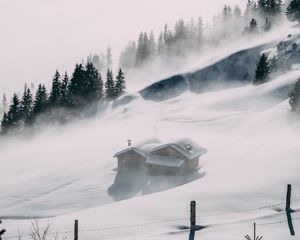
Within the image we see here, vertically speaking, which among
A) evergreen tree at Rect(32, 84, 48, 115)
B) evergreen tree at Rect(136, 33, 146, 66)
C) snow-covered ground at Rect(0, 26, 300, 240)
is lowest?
snow-covered ground at Rect(0, 26, 300, 240)

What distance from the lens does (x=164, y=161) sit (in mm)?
49438

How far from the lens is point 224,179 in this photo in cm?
3631

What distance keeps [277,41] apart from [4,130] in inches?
2647

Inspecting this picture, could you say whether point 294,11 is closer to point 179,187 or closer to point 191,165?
point 191,165

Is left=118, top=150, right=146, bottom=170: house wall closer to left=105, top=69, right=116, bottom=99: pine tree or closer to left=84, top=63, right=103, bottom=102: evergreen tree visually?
left=84, top=63, right=103, bottom=102: evergreen tree

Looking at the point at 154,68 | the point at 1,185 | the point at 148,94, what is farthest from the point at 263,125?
the point at 154,68

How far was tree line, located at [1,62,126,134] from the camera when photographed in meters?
94.3

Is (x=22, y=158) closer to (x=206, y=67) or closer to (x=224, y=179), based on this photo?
(x=224, y=179)

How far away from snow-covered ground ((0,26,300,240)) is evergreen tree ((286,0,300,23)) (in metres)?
29.7

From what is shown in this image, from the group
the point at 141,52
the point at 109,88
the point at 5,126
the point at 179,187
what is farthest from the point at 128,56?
the point at 179,187

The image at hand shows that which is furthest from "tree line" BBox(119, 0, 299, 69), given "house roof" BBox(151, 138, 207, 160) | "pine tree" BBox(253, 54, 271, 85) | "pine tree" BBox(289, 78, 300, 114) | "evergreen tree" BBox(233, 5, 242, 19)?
"house roof" BBox(151, 138, 207, 160)

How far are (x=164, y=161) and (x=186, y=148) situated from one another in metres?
3.14

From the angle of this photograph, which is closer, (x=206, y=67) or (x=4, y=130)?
(x=4, y=130)

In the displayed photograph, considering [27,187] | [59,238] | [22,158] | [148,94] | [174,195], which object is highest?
[148,94]
